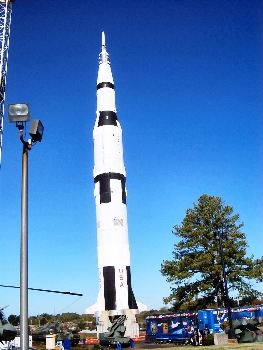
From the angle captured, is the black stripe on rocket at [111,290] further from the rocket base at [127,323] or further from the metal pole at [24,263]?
the metal pole at [24,263]

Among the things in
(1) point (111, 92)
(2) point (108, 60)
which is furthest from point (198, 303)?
(2) point (108, 60)

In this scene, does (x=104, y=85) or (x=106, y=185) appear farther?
(x=104, y=85)

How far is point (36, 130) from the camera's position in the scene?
294 inches

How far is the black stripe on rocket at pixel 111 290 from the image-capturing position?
31078mm

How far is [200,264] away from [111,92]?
1801 centimetres

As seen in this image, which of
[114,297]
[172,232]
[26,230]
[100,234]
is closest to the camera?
[26,230]

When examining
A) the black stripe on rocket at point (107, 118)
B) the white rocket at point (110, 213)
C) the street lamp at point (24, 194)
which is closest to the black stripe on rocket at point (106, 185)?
the white rocket at point (110, 213)

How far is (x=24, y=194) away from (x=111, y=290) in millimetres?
25244

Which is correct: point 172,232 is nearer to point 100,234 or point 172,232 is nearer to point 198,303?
point 198,303

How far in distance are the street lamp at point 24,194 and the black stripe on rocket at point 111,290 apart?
25.1 m

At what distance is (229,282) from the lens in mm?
40781

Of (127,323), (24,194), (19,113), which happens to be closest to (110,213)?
(127,323)

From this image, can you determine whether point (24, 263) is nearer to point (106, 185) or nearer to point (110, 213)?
point (110, 213)

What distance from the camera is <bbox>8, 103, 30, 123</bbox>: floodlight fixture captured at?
7.37 meters
